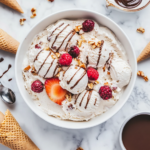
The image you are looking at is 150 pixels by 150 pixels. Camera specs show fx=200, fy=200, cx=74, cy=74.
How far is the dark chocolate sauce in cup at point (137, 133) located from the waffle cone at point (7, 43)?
119 cm

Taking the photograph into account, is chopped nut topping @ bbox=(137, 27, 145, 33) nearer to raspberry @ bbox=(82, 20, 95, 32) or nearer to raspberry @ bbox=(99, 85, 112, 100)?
raspberry @ bbox=(82, 20, 95, 32)

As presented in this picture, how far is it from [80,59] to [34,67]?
39 cm

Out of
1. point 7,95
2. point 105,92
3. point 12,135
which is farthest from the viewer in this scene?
point 7,95

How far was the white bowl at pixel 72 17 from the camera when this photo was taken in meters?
1.64

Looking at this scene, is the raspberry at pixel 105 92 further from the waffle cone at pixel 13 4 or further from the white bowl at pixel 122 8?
the waffle cone at pixel 13 4

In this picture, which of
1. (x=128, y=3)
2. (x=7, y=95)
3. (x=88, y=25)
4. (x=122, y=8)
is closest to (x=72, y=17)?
(x=88, y=25)

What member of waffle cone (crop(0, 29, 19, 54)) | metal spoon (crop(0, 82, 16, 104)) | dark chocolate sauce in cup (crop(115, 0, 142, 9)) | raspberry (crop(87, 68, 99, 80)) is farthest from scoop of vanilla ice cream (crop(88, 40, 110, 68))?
metal spoon (crop(0, 82, 16, 104))

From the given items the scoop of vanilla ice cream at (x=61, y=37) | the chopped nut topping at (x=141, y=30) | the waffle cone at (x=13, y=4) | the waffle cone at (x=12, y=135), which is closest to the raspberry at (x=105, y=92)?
the scoop of vanilla ice cream at (x=61, y=37)

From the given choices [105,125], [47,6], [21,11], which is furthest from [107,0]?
[105,125]

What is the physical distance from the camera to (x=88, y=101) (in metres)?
1.60

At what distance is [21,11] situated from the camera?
183cm

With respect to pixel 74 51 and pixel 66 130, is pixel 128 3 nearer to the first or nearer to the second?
pixel 74 51

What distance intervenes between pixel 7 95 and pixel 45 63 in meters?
0.51

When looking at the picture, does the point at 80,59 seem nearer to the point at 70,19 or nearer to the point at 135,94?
the point at 70,19
